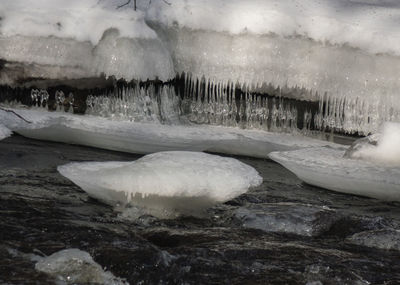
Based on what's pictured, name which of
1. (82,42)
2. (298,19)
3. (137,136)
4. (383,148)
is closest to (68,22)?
(82,42)

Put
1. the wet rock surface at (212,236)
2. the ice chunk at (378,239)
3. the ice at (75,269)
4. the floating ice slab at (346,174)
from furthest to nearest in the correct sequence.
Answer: the floating ice slab at (346,174), the ice chunk at (378,239), the wet rock surface at (212,236), the ice at (75,269)

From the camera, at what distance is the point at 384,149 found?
509cm

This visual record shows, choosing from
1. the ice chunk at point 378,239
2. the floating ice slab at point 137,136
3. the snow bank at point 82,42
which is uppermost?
the snow bank at point 82,42

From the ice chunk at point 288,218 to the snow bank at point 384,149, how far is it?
1.00m

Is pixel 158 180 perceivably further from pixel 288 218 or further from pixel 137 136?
pixel 137 136

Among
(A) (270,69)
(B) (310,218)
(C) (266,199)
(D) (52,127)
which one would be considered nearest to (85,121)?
(D) (52,127)

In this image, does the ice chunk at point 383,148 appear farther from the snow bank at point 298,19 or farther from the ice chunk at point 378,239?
the ice chunk at point 378,239

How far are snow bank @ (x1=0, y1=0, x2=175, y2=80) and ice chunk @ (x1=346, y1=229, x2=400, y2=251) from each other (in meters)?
2.61

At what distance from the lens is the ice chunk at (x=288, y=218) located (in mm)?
3943

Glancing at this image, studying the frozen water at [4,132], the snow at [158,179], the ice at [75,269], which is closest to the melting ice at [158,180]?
the snow at [158,179]

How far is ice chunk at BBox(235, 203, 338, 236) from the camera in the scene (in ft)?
12.9

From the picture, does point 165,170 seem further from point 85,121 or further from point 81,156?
point 85,121

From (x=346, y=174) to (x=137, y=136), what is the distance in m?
1.59

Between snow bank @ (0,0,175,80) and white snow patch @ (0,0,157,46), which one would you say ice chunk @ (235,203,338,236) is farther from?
white snow patch @ (0,0,157,46)
